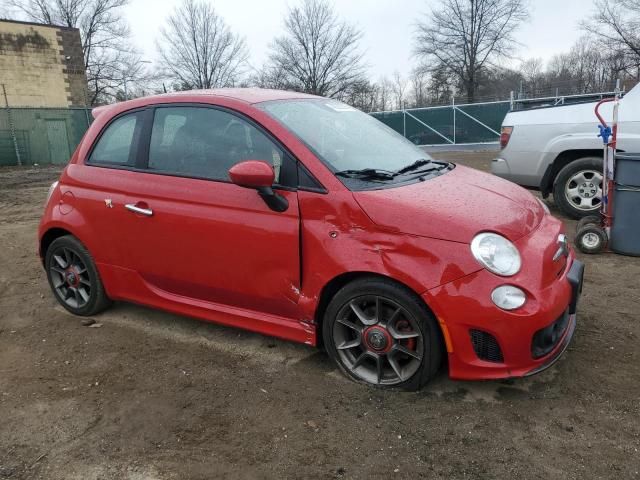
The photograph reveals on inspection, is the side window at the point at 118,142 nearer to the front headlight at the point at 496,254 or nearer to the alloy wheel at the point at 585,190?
the front headlight at the point at 496,254

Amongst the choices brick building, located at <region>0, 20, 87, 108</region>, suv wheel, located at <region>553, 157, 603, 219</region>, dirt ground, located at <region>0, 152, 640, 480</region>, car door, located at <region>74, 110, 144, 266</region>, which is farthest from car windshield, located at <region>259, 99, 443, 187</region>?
brick building, located at <region>0, 20, 87, 108</region>

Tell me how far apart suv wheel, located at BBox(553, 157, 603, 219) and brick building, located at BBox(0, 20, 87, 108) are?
2742 centimetres

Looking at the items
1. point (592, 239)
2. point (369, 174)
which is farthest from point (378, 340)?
point (592, 239)

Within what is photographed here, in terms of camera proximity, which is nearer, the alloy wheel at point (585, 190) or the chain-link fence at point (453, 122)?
the alloy wheel at point (585, 190)

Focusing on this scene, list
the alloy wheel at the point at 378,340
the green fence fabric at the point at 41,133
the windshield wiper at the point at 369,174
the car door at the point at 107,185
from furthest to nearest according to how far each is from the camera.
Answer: the green fence fabric at the point at 41,133 < the car door at the point at 107,185 < the windshield wiper at the point at 369,174 < the alloy wheel at the point at 378,340

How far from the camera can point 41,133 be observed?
838 inches

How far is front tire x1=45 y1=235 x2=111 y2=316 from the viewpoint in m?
4.02

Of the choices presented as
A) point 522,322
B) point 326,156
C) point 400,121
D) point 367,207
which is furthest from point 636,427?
point 400,121

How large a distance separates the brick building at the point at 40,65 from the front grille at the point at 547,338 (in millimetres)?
29336

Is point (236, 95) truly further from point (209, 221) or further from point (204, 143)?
point (209, 221)

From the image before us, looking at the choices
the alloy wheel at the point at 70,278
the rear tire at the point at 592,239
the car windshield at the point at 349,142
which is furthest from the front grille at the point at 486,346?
the rear tire at the point at 592,239

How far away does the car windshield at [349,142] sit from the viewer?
121 inches

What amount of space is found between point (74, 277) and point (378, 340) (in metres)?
2.65

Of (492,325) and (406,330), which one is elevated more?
(492,325)
